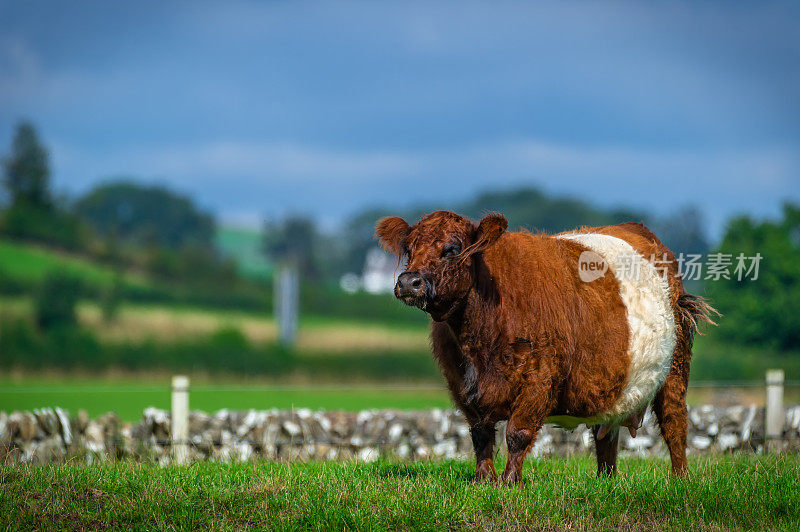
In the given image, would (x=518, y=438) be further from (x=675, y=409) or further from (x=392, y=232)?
(x=675, y=409)

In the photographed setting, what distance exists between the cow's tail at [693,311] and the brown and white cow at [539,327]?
0.59ft

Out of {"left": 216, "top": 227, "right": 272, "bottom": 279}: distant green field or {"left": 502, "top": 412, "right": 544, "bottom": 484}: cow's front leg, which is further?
{"left": 216, "top": 227, "right": 272, "bottom": 279}: distant green field

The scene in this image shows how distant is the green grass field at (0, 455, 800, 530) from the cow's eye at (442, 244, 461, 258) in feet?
5.98

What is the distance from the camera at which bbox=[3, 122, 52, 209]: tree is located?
57.0 meters

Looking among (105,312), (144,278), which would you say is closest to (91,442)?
(105,312)

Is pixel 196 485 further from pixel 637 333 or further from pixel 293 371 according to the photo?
pixel 293 371

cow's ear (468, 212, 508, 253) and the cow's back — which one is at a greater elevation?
cow's ear (468, 212, 508, 253)

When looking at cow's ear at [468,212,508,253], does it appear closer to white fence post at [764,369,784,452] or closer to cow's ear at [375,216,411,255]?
cow's ear at [375,216,411,255]

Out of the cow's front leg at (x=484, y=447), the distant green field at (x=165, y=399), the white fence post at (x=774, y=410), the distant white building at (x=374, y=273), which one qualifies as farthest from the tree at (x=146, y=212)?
the cow's front leg at (x=484, y=447)

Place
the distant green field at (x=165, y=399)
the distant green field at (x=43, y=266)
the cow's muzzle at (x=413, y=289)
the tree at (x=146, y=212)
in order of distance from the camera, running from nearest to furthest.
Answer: the cow's muzzle at (x=413, y=289) < the distant green field at (x=165, y=399) < the distant green field at (x=43, y=266) < the tree at (x=146, y=212)

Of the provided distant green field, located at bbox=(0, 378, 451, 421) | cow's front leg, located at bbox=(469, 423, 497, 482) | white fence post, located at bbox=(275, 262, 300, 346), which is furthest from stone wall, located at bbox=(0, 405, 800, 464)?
white fence post, located at bbox=(275, 262, 300, 346)

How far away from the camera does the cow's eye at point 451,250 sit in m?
6.50

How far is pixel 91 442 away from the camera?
37.9 ft

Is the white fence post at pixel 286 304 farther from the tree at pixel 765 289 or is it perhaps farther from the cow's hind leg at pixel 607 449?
the cow's hind leg at pixel 607 449
